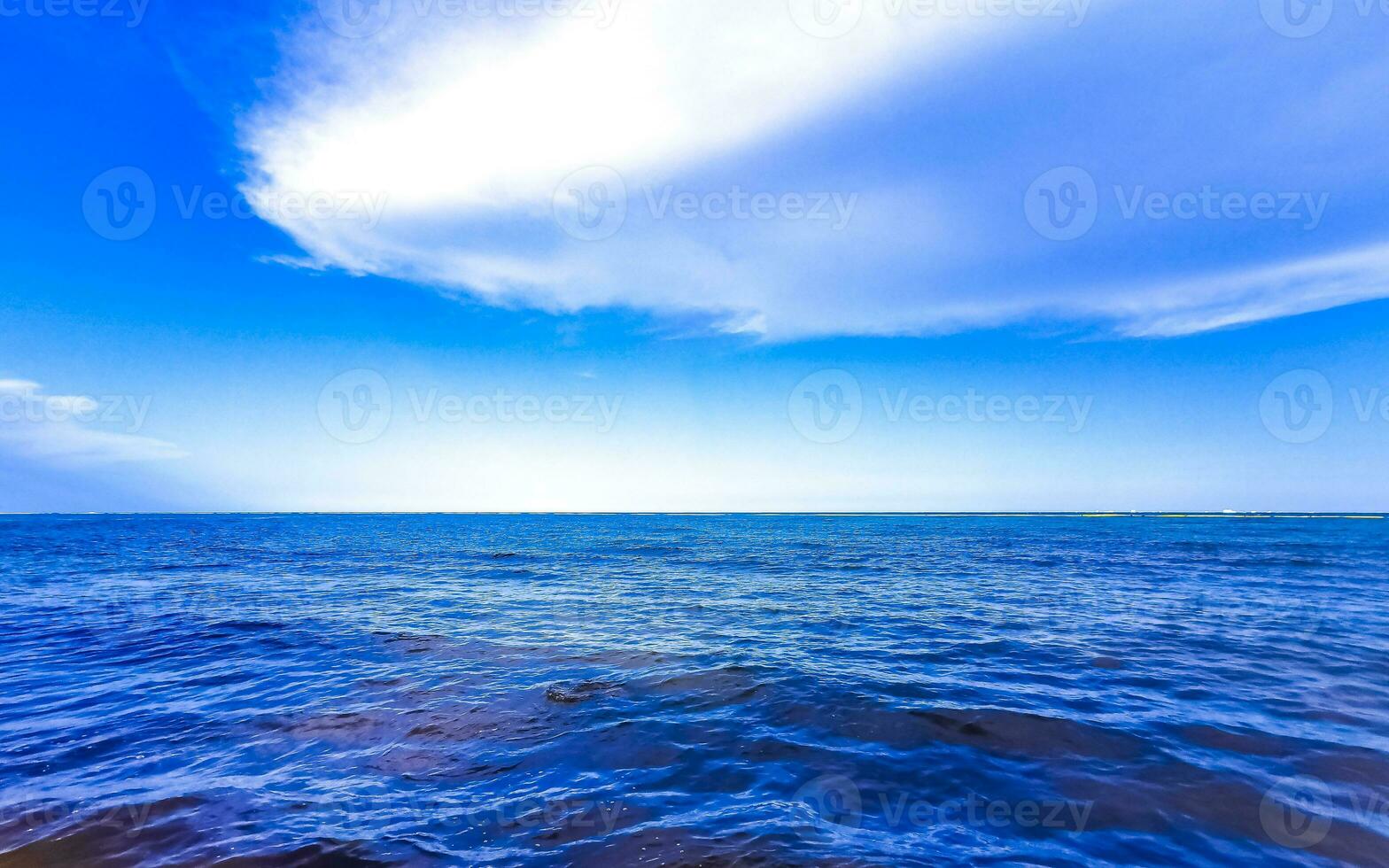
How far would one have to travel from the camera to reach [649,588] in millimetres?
28359

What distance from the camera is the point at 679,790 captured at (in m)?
8.33

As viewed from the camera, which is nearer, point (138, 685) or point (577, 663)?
point (138, 685)

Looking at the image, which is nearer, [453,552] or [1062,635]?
[1062,635]

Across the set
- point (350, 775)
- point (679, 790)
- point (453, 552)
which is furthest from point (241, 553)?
point (679, 790)

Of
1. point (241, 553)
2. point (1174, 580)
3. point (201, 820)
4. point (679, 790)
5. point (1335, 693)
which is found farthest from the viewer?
point (241, 553)

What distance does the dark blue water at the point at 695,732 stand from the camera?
23.6 ft

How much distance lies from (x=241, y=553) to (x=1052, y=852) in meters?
59.2

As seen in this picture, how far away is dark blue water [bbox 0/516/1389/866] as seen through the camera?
7.19 meters

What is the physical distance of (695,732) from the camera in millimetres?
10414

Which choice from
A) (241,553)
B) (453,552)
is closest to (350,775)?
(453,552)

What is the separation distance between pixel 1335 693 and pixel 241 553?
62805mm

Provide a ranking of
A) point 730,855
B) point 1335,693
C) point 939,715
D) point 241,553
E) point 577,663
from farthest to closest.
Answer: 1. point 241,553
2. point 577,663
3. point 1335,693
4. point 939,715
5. point 730,855

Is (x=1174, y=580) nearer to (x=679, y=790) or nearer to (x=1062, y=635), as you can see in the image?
(x=1062, y=635)

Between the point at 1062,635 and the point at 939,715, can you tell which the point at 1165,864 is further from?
the point at 1062,635
